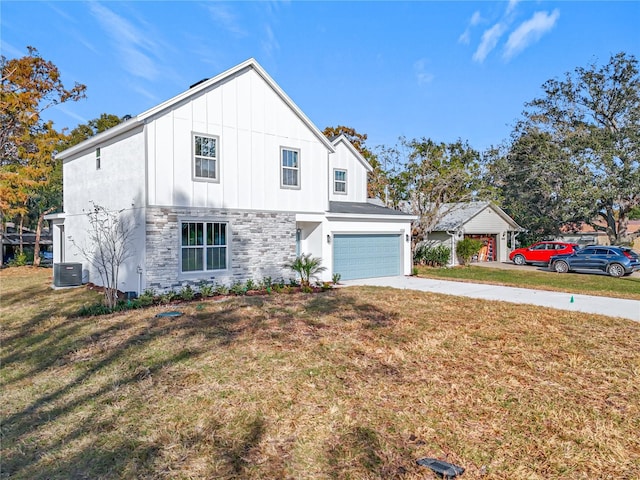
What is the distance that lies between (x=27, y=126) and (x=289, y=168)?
16.2 m

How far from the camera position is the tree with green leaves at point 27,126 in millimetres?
19109

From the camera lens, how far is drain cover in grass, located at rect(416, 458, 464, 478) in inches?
128

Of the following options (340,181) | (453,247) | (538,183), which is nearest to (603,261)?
(453,247)

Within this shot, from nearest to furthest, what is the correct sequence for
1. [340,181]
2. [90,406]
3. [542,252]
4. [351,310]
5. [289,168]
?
1. [90,406]
2. [351,310]
3. [289,168]
4. [340,181]
5. [542,252]

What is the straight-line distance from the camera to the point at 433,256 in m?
23.4

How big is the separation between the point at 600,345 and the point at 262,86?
11580 millimetres

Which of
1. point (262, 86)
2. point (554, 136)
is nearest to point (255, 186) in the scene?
point (262, 86)

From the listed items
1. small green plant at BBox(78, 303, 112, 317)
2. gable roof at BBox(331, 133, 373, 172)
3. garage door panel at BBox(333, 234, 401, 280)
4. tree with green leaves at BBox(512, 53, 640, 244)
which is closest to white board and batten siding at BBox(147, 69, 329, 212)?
garage door panel at BBox(333, 234, 401, 280)

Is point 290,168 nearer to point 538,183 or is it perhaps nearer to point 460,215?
point 460,215

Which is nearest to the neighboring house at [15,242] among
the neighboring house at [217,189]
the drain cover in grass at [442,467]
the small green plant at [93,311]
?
the neighboring house at [217,189]

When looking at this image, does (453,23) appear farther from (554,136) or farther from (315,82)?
(554,136)

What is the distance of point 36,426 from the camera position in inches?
170

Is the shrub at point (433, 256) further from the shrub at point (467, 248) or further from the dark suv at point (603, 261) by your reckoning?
the dark suv at point (603, 261)

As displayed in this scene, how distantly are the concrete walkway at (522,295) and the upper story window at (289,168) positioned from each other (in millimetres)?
4240
